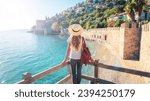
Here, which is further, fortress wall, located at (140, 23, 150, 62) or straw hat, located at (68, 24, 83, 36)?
fortress wall, located at (140, 23, 150, 62)

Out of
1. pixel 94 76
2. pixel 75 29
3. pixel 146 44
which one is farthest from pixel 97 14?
pixel 75 29

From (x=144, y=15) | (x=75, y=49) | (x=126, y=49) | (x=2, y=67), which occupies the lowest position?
(x=2, y=67)

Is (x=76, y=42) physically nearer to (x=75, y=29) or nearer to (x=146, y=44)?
(x=75, y=29)

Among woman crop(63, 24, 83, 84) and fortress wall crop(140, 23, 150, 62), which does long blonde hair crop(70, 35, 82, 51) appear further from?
fortress wall crop(140, 23, 150, 62)

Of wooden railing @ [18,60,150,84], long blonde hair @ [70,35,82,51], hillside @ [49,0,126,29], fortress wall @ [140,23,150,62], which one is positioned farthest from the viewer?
hillside @ [49,0,126,29]

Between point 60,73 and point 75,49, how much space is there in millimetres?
8810

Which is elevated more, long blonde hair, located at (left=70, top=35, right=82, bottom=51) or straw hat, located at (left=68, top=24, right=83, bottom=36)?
straw hat, located at (left=68, top=24, right=83, bottom=36)

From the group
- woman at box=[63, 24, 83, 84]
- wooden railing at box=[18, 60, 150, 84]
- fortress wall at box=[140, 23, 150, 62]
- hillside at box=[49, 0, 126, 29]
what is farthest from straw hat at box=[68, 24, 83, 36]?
hillside at box=[49, 0, 126, 29]

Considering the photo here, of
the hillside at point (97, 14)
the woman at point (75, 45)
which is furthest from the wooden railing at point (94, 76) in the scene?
the hillside at point (97, 14)

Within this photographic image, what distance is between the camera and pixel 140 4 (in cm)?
1231

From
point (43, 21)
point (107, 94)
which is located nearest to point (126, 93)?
point (107, 94)

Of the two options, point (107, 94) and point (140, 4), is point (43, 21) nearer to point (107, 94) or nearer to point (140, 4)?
point (140, 4)

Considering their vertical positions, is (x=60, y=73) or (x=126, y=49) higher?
(x=126, y=49)

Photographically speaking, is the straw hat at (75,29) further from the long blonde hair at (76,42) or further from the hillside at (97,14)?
the hillside at (97,14)
